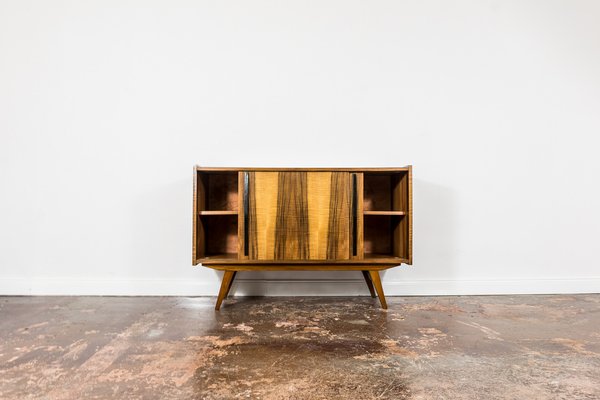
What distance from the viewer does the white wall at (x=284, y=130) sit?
2.51 meters

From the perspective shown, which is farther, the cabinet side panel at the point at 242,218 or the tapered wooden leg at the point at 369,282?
the tapered wooden leg at the point at 369,282

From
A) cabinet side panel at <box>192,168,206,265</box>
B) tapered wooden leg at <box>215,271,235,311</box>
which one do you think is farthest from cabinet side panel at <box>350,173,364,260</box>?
cabinet side panel at <box>192,168,206,265</box>

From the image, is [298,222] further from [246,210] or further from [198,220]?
[198,220]

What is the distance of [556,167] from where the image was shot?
260 cm

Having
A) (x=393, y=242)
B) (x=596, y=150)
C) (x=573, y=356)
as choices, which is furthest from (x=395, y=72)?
(x=573, y=356)

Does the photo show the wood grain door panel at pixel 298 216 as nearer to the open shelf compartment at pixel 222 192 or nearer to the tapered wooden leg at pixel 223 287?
the tapered wooden leg at pixel 223 287

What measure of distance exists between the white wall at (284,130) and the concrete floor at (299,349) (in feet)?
0.93

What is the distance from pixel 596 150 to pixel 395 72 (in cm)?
160

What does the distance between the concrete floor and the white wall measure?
282mm

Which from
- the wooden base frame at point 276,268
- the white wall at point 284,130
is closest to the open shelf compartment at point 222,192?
the white wall at point 284,130

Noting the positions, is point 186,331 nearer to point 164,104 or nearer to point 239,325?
point 239,325

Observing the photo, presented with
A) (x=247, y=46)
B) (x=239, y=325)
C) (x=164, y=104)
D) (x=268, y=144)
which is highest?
(x=247, y=46)

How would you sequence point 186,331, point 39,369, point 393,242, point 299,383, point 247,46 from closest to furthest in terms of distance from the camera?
point 299,383 < point 39,369 < point 186,331 < point 393,242 < point 247,46

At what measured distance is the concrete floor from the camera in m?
1.15
